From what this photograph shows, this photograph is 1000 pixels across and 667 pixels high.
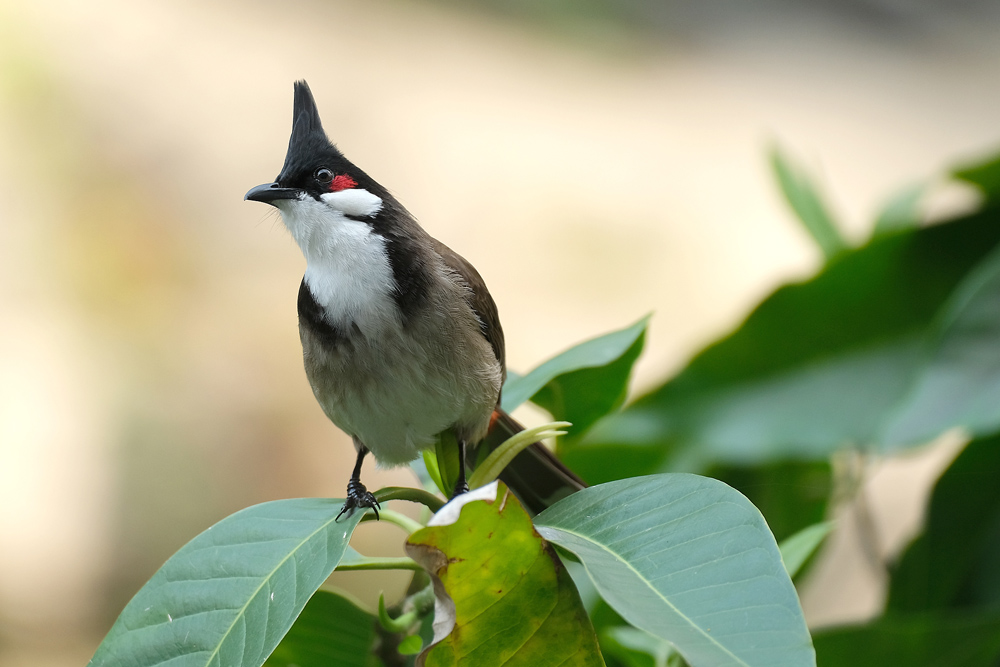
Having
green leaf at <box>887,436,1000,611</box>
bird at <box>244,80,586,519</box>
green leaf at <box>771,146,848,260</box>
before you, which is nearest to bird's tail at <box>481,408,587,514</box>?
bird at <box>244,80,586,519</box>

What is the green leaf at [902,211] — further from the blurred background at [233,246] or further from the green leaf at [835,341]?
the blurred background at [233,246]

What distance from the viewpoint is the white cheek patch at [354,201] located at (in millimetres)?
987

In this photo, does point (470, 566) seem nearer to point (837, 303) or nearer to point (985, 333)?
point (985, 333)

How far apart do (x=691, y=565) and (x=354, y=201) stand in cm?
55

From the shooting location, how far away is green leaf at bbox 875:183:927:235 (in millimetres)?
1927

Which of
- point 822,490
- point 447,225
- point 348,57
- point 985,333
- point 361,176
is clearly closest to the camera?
point 361,176

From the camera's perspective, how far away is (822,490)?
1.71 meters

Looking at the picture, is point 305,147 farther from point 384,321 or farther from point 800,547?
point 800,547

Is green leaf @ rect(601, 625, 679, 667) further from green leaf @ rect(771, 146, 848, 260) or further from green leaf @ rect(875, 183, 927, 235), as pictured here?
green leaf @ rect(875, 183, 927, 235)

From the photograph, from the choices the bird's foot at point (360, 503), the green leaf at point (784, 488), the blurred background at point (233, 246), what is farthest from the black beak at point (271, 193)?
the blurred background at point (233, 246)

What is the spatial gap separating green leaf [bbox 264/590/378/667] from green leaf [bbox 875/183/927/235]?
1392 millimetres

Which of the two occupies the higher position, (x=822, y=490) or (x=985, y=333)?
(x=985, y=333)

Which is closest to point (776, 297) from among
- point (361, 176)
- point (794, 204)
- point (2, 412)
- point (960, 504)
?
point (794, 204)

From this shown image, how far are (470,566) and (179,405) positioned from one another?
364cm
